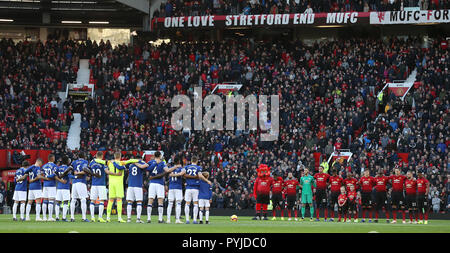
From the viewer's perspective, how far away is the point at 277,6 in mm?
54531

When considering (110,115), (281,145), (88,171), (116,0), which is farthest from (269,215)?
(116,0)

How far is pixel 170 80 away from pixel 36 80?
29.5ft

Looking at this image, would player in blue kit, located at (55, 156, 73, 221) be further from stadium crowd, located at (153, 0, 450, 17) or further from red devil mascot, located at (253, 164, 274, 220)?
stadium crowd, located at (153, 0, 450, 17)

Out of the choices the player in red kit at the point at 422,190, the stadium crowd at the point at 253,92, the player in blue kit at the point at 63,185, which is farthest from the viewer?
the stadium crowd at the point at 253,92

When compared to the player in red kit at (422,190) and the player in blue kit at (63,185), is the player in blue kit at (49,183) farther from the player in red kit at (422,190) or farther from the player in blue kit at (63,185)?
the player in red kit at (422,190)

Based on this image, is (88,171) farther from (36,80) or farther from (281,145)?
(36,80)

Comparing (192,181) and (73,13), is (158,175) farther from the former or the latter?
(73,13)

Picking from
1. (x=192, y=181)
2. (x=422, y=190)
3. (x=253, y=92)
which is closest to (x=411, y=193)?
(x=422, y=190)

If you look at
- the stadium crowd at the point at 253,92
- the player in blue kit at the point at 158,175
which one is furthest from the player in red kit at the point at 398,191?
the player in blue kit at the point at 158,175

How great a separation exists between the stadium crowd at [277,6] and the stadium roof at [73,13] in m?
2.63

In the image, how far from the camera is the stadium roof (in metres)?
57.2

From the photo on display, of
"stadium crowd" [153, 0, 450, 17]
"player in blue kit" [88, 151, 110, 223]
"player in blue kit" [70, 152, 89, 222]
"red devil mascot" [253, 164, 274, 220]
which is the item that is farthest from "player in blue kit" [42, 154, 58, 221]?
"stadium crowd" [153, 0, 450, 17]

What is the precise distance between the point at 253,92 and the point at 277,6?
7.12 metres

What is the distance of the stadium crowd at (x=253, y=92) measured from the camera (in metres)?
43.7
